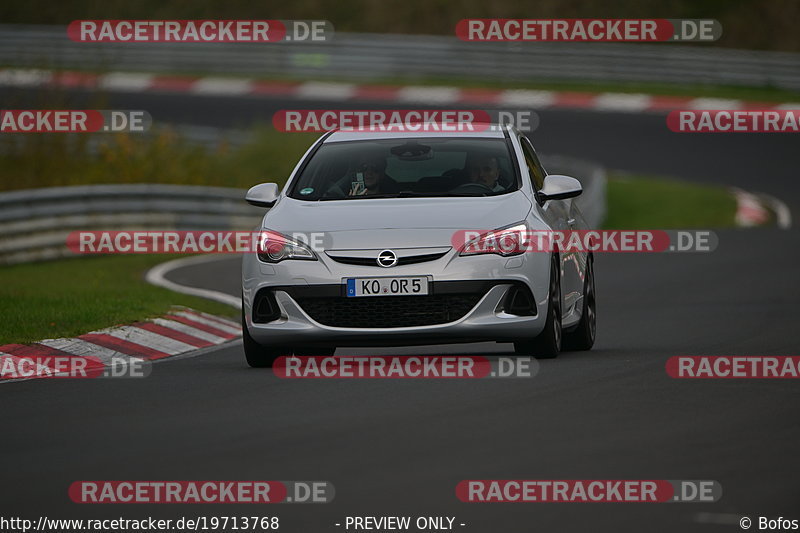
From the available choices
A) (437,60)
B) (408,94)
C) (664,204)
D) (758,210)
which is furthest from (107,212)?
(437,60)

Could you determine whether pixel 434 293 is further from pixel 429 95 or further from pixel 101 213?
pixel 429 95

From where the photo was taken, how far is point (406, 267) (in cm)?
1083

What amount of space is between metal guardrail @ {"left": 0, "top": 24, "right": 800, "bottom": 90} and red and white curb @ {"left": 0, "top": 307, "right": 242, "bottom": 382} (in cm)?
2763

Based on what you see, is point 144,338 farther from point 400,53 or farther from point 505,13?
point 505,13

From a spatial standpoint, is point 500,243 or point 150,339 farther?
point 150,339

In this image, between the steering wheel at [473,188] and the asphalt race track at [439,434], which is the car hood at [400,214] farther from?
the asphalt race track at [439,434]

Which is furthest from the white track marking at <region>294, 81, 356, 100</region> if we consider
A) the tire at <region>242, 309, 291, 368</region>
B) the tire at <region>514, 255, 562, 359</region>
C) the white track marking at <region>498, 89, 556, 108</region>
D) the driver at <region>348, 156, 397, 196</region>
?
the tire at <region>514, 255, 562, 359</region>

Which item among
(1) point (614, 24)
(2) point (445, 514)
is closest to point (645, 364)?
(2) point (445, 514)

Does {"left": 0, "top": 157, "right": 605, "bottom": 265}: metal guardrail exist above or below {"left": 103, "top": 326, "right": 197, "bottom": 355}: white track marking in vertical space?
above

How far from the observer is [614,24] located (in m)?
48.9

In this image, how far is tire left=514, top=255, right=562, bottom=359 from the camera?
11.2 m

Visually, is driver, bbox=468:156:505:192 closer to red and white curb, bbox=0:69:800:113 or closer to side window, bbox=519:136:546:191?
side window, bbox=519:136:546:191

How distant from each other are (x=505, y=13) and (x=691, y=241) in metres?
26.8

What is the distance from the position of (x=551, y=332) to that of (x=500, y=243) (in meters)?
0.72
